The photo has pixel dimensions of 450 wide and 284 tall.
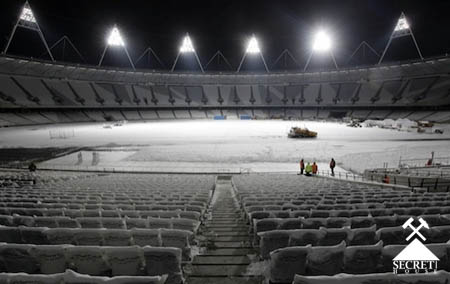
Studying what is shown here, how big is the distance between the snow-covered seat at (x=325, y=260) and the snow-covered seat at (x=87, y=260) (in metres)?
2.50

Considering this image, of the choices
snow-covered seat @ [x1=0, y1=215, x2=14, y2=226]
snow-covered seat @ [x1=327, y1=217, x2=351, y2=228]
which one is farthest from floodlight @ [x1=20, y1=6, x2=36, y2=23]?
snow-covered seat @ [x1=327, y1=217, x2=351, y2=228]

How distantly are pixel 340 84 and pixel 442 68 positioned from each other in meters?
21.5

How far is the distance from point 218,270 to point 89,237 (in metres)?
2.05

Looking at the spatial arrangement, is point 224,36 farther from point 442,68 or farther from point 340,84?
point 442,68

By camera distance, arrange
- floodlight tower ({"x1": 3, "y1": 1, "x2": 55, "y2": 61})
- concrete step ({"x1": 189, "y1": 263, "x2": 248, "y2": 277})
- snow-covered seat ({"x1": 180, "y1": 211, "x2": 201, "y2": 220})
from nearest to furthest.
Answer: concrete step ({"x1": 189, "y1": 263, "x2": 248, "y2": 277}) → snow-covered seat ({"x1": 180, "y1": 211, "x2": 201, "y2": 220}) → floodlight tower ({"x1": 3, "y1": 1, "x2": 55, "y2": 61})

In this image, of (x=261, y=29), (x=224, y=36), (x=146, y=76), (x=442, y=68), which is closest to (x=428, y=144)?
(x=442, y=68)

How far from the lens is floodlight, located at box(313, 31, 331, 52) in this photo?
6656 centimetres

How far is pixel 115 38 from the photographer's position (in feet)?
224

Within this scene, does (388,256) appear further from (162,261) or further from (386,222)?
(162,261)

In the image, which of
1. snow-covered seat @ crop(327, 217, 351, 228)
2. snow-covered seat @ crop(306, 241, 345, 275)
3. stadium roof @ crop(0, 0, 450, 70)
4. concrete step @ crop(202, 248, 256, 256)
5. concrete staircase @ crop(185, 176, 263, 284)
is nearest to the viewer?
snow-covered seat @ crop(306, 241, 345, 275)

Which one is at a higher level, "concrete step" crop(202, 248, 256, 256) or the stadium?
the stadium

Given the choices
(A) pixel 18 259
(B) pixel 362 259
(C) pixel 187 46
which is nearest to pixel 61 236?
(A) pixel 18 259

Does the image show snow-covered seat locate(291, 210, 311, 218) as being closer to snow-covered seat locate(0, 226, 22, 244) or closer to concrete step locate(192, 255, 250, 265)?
concrete step locate(192, 255, 250, 265)

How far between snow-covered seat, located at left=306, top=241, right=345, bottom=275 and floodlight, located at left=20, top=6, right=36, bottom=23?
69278 mm
